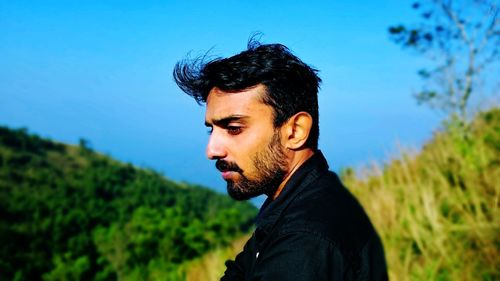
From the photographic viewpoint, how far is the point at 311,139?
1601mm

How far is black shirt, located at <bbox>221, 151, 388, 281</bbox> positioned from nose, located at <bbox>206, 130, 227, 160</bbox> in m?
0.23

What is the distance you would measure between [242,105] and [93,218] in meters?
46.7

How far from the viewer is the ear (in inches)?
59.9

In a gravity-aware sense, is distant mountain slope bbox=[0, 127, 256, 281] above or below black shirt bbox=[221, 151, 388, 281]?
above

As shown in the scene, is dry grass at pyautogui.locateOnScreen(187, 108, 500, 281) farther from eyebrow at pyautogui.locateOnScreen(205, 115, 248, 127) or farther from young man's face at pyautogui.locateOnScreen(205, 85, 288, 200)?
eyebrow at pyautogui.locateOnScreen(205, 115, 248, 127)

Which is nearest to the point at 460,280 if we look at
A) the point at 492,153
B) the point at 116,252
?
the point at 492,153

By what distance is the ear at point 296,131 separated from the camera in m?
1.52

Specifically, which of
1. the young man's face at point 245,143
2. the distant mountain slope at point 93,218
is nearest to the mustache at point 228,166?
the young man's face at point 245,143

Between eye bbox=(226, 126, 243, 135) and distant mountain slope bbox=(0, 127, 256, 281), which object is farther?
distant mountain slope bbox=(0, 127, 256, 281)

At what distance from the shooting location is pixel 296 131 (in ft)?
5.06

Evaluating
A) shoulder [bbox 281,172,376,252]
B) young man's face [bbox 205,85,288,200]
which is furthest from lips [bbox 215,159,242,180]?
shoulder [bbox 281,172,376,252]

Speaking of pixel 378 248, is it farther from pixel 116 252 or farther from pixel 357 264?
pixel 116 252

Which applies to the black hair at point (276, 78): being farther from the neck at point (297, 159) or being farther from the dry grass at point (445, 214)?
the dry grass at point (445, 214)

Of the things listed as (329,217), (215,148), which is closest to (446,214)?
(215,148)
